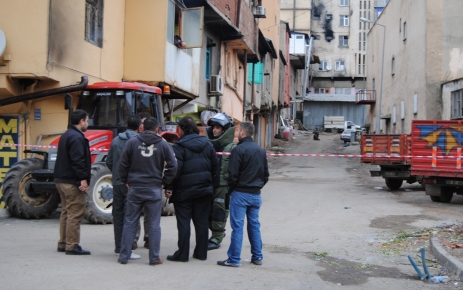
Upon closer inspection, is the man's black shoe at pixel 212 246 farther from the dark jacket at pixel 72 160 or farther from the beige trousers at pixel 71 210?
the dark jacket at pixel 72 160

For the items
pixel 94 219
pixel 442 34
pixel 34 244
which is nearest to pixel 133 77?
pixel 94 219

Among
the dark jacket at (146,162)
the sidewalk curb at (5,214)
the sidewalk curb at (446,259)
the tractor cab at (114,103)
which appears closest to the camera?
the dark jacket at (146,162)

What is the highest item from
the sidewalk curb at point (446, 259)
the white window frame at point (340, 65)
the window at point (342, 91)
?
the white window frame at point (340, 65)

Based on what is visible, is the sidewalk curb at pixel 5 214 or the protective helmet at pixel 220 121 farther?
the sidewalk curb at pixel 5 214

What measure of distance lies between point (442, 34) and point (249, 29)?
11.5 m

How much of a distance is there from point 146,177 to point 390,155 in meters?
14.3

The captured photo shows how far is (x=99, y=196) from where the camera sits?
1112 cm

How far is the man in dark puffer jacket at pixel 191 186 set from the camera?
295 inches

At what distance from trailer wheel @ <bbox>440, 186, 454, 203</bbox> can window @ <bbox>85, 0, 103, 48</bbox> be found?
A: 10165 millimetres

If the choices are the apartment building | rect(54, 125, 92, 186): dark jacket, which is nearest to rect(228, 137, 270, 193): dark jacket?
rect(54, 125, 92, 186): dark jacket

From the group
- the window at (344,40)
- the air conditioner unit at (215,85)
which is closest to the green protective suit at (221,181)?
the air conditioner unit at (215,85)

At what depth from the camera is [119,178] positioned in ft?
25.6

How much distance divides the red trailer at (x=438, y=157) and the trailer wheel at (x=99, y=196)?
9.21 metres

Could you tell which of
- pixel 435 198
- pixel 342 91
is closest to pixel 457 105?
pixel 435 198
